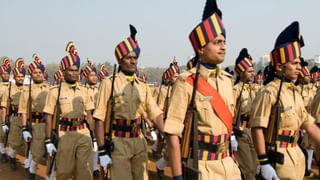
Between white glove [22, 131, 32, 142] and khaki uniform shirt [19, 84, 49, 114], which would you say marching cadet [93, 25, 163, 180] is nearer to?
white glove [22, 131, 32, 142]

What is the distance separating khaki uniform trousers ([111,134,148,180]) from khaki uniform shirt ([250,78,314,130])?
185 cm

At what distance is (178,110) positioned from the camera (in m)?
2.86

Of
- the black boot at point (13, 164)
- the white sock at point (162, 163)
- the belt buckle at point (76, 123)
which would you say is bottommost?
the black boot at point (13, 164)

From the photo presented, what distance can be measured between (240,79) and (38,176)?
6192 mm

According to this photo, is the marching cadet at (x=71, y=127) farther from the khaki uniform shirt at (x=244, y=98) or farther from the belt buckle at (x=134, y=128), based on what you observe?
the khaki uniform shirt at (x=244, y=98)

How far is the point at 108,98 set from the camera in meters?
4.70

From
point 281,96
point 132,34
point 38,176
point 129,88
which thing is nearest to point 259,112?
point 281,96

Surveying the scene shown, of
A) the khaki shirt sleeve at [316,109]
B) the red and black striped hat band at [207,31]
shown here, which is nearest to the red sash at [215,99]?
the red and black striped hat band at [207,31]

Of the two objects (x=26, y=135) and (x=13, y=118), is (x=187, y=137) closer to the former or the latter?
(x=26, y=135)

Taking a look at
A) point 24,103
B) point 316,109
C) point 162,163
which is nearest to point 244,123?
point 316,109

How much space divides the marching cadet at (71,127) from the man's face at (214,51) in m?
3.86

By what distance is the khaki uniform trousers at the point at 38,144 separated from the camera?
731cm

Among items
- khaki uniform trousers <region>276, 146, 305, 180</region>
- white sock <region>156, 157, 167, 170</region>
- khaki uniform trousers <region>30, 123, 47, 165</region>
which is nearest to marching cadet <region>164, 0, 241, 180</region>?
khaki uniform trousers <region>276, 146, 305, 180</region>

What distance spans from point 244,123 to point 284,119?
3339mm
